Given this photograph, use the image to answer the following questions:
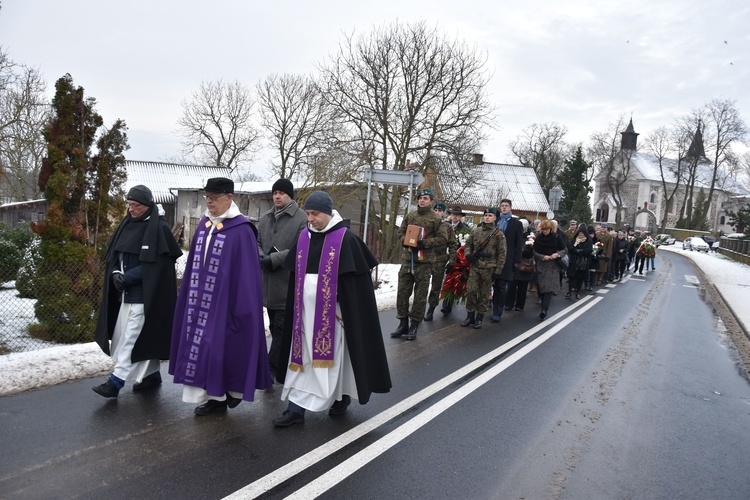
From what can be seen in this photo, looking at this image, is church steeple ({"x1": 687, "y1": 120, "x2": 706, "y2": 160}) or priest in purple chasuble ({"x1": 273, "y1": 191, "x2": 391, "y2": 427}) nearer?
priest in purple chasuble ({"x1": 273, "y1": 191, "x2": 391, "y2": 427})

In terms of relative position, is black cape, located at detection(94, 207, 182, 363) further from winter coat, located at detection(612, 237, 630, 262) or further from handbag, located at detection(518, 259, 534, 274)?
winter coat, located at detection(612, 237, 630, 262)

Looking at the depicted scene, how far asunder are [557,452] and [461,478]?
3.25ft

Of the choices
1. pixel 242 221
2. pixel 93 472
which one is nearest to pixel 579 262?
pixel 242 221

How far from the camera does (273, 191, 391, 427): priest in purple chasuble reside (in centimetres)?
442

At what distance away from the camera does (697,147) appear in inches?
2665

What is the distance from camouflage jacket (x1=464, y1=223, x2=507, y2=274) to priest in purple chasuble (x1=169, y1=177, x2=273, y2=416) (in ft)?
17.1

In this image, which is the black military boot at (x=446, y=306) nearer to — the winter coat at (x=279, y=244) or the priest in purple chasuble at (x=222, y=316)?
the winter coat at (x=279, y=244)

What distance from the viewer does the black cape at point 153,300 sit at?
478 centimetres

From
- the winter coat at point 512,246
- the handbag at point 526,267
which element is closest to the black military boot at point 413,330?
the winter coat at point 512,246

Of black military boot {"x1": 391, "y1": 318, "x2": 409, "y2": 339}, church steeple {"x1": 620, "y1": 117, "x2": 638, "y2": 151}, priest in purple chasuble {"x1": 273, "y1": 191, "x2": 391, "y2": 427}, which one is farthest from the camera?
church steeple {"x1": 620, "y1": 117, "x2": 638, "y2": 151}

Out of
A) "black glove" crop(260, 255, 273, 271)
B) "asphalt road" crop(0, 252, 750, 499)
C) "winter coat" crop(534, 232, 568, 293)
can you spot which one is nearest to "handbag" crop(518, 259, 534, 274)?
"winter coat" crop(534, 232, 568, 293)

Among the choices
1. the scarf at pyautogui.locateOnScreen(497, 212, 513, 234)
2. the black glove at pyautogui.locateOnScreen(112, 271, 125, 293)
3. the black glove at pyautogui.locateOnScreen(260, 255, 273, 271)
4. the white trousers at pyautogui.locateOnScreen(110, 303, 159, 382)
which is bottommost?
the white trousers at pyautogui.locateOnScreen(110, 303, 159, 382)

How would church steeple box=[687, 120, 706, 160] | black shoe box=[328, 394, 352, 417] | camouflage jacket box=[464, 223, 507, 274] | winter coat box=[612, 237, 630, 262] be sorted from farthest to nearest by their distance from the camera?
church steeple box=[687, 120, 706, 160], winter coat box=[612, 237, 630, 262], camouflage jacket box=[464, 223, 507, 274], black shoe box=[328, 394, 352, 417]

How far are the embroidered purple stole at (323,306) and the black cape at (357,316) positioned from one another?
5cm
